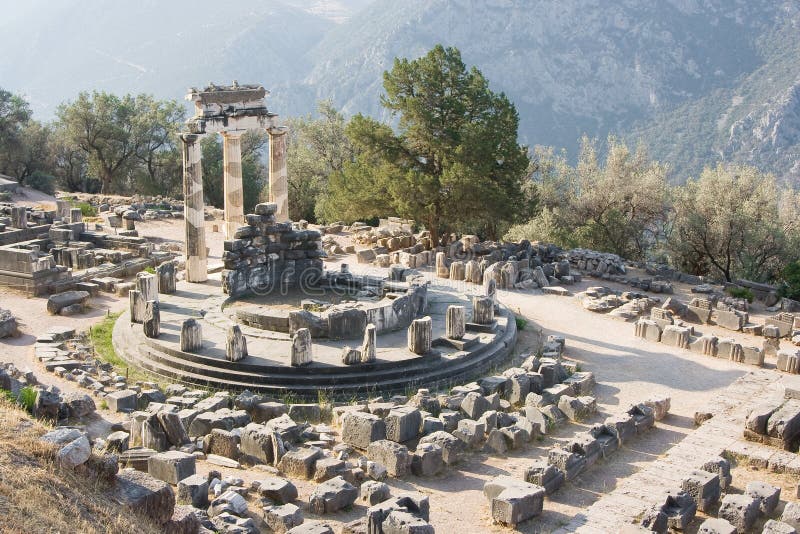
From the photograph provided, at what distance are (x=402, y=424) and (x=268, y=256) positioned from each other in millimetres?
10528

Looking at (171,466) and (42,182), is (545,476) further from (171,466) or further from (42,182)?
(42,182)

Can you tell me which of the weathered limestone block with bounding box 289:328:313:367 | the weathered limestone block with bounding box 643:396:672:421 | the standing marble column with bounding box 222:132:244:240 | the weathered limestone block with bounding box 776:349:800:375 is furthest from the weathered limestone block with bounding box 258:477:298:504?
the standing marble column with bounding box 222:132:244:240

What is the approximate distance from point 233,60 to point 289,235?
13231 centimetres

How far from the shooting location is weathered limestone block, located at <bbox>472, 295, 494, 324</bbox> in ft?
70.3

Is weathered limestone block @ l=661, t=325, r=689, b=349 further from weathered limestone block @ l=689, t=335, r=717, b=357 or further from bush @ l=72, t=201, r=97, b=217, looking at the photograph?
bush @ l=72, t=201, r=97, b=217

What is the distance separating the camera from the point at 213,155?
47.3 meters

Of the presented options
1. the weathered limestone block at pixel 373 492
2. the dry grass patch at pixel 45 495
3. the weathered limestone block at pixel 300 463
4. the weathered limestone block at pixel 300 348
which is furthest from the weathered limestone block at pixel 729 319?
the dry grass patch at pixel 45 495

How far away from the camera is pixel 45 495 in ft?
28.7

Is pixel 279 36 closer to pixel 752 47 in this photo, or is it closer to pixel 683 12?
pixel 683 12

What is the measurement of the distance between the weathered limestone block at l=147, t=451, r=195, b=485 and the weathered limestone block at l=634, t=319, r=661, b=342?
1466 cm

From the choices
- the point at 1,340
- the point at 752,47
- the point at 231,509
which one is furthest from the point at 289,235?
the point at 752,47

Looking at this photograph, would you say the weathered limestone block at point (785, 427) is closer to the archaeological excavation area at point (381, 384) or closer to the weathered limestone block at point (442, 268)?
the archaeological excavation area at point (381, 384)

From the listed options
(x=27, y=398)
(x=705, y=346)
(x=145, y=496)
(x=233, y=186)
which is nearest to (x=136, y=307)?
(x=27, y=398)

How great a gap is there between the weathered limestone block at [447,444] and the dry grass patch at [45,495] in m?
5.96
